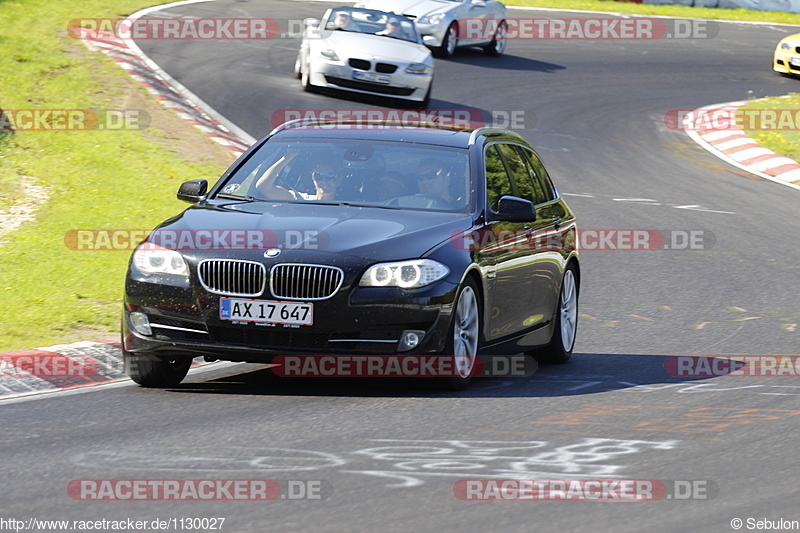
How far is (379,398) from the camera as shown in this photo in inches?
306

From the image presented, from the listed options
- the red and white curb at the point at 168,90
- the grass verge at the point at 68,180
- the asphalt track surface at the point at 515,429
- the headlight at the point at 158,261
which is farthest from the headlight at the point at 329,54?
the headlight at the point at 158,261

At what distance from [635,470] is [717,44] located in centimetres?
2929

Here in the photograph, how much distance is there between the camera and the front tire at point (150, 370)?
8016mm

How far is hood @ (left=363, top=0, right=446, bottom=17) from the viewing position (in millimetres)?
25922

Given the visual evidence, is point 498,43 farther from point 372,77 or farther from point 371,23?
point 372,77

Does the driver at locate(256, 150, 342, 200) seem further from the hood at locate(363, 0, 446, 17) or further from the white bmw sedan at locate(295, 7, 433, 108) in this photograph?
the hood at locate(363, 0, 446, 17)

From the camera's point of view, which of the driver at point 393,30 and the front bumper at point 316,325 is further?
the driver at point 393,30

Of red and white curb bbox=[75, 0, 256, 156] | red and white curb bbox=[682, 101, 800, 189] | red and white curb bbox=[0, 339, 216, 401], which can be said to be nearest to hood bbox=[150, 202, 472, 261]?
Answer: red and white curb bbox=[0, 339, 216, 401]

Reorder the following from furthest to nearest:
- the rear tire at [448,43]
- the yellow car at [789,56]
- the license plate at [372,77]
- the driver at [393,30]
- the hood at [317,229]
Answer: the yellow car at [789,56] < the rear tire at [448,43] < the driver at [393,30] < the license plate at [372,77] < the hood at [317,229]

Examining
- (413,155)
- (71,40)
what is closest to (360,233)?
(413,155)

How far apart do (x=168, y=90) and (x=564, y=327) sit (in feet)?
40.2

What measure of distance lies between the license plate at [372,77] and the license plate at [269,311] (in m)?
14.4

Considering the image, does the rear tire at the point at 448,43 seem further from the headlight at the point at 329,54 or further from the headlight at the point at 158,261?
the headlight at the point at 158,261

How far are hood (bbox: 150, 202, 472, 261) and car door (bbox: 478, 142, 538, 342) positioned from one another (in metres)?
0.32
